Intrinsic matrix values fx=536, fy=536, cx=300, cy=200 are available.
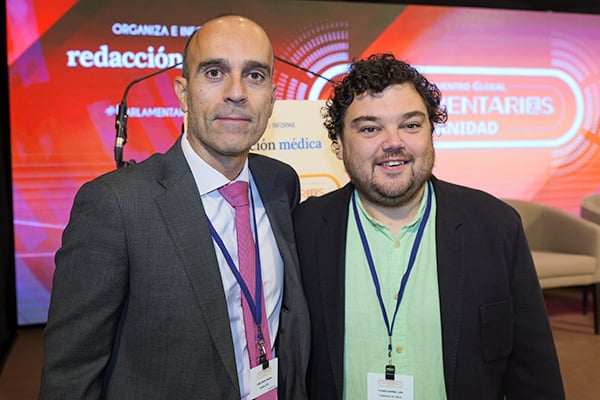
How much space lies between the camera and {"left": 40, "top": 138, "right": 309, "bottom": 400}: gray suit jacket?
1479mm

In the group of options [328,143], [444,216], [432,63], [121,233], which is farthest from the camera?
[432,63]

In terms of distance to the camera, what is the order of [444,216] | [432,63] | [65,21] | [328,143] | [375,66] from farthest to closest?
[432,63] → [65,21] → [328,143] → [375,66] → [444,216]

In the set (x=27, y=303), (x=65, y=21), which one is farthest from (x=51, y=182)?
(x=65, y=21)

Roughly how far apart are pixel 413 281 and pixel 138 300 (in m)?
0.91

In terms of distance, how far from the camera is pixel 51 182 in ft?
17.9

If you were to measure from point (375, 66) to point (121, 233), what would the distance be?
3.68ft

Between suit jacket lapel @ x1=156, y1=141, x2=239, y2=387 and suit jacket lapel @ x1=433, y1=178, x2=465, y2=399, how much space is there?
0.70 metres

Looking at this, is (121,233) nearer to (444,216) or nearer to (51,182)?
(444,216)

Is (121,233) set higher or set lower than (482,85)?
lower

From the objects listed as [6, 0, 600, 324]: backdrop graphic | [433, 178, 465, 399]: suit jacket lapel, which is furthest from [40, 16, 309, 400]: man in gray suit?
[6, 0, 600, 324]: backdrop graphic

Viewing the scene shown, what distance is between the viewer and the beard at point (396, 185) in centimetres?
189

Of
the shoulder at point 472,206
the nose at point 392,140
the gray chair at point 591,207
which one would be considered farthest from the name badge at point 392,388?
the gray chair at point 591,207

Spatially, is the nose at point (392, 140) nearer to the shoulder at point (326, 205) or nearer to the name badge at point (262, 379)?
the shoulder at point (326, 205)

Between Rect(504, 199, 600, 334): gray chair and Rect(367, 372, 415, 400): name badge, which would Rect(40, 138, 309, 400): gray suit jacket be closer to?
Rect(367, 372, 415, 400): name badge
